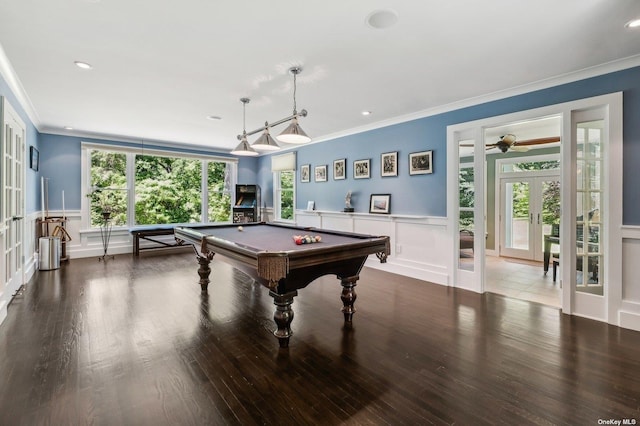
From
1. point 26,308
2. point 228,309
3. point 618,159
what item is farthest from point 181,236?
point 618,159

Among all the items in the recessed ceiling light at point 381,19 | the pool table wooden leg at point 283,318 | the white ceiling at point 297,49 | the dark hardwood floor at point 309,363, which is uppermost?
the white ceiling at point 297,49

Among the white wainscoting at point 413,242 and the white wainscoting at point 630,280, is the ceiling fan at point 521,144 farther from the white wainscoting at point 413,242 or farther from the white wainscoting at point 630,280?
the white wainscoting at point 630,280

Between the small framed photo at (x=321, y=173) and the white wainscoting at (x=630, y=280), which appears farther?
the small framed photo at (x=321, y=173)

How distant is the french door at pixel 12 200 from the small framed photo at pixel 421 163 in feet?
15.7

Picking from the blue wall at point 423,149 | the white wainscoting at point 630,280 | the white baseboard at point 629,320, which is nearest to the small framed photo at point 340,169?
the blue wall at point 423,149

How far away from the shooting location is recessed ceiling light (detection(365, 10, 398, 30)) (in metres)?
2.05

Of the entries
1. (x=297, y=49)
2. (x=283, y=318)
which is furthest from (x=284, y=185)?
(x=283, y=318)

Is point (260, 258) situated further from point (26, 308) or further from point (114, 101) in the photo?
point (114, 101)

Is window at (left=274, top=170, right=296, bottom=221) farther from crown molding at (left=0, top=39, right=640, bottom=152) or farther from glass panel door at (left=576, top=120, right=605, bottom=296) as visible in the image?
glass panel door at (left=576, top=120, right=605, bottom=296)

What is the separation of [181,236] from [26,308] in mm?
1643

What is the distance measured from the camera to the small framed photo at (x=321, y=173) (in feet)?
19.9

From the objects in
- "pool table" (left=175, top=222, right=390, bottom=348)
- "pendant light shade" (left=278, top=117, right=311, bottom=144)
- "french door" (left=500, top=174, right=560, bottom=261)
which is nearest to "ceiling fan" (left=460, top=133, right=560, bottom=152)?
"french door" (left=500, top=174, right=560, bottom=261)

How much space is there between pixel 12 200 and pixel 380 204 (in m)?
4.85

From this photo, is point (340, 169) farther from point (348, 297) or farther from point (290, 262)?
point (290, 262)
